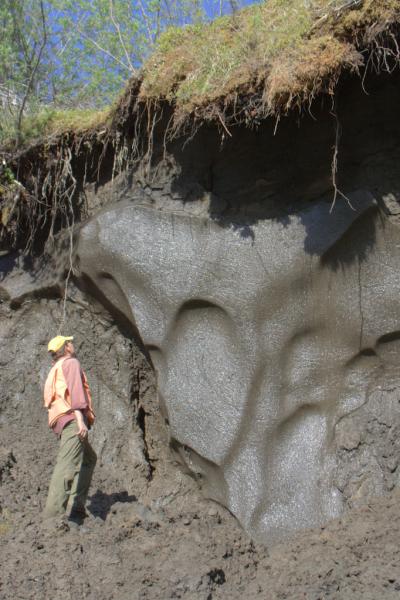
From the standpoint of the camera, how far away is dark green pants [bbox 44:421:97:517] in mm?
5098

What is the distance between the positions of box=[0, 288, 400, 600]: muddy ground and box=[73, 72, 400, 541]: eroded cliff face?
29 cm

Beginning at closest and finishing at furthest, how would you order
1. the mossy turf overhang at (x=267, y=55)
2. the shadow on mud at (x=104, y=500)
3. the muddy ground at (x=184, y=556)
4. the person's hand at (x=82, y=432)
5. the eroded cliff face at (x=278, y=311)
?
the muddy ground at (x=184, y=556) → the mossy turf overhang at (x=267, y=55) → the person's hand at (x=82, y=432) → the eroded cliff face at (x=278, y=311) → the shadow on mud at (x=104, y=500)

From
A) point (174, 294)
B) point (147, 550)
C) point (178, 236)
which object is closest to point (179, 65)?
point (178, 236)

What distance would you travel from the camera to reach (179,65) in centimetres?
550

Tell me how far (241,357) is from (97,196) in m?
1.92

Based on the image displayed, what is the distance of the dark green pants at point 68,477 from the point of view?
510cm

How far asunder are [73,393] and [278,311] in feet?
5.20

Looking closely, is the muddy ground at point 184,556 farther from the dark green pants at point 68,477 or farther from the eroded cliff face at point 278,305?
the eroded cliff face at point 278,305

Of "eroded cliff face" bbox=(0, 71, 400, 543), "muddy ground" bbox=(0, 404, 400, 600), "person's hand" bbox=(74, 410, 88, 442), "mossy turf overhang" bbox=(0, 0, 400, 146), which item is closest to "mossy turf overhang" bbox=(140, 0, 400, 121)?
"mossy turf overhang" bbox=(0, 0, 400, 146)

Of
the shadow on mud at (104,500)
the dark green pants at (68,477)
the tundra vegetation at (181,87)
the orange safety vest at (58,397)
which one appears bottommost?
the shadow on mud at (104,500)

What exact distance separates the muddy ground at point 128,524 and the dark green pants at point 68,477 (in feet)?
0.50

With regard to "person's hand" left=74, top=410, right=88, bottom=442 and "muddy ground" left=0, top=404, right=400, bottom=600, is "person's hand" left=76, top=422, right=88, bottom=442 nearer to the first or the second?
"person's hand" left=74, top=410, right=88, bottom=442

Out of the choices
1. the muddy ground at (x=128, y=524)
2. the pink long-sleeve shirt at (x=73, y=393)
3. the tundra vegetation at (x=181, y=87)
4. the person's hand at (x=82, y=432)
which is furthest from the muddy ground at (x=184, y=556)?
the tundra vegetation at (x=181, y=87)

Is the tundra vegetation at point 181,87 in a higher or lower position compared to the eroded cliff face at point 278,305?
higher
